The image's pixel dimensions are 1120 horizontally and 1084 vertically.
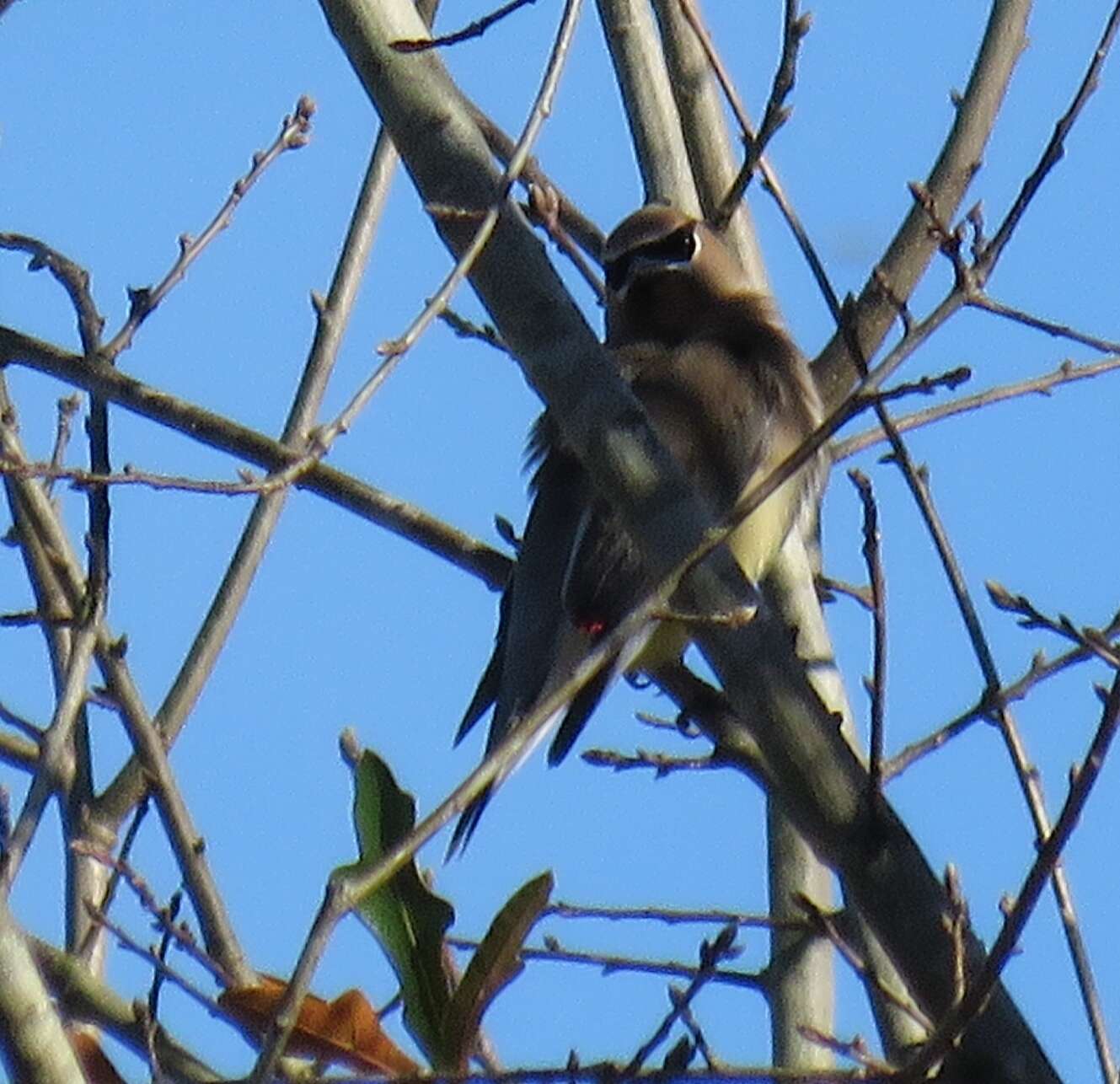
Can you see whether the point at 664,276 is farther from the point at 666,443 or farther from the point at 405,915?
the point at 405,915

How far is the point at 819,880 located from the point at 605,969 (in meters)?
0.84

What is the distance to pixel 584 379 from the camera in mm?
2895

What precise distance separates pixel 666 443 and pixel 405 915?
4.16 ft

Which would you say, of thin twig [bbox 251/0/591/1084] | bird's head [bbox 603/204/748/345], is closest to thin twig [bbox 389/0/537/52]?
thin twig [bbox 251/0/591/1084]

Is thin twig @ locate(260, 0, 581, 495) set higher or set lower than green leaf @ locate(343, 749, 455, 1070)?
higher

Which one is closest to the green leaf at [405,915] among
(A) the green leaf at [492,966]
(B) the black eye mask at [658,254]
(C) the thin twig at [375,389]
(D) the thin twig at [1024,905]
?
(A) the green leaf at [492,966]

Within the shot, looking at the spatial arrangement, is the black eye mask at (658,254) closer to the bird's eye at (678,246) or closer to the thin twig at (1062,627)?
the bird's eye at (678,246)

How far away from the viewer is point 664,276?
211 inches

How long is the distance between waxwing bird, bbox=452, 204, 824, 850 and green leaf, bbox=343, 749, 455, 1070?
95 centimetres

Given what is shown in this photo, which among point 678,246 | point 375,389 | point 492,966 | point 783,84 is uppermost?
point 678,246

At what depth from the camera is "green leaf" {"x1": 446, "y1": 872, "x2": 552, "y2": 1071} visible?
8.93 feet

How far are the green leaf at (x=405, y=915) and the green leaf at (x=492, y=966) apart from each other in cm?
2

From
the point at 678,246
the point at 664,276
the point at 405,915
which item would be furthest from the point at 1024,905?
the point at 664,276

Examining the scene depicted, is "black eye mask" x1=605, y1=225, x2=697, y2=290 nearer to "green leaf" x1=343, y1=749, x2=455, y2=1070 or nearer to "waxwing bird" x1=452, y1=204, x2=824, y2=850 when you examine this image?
"waxwing bird" x1=452, y1=204, x2=824, y2=850
